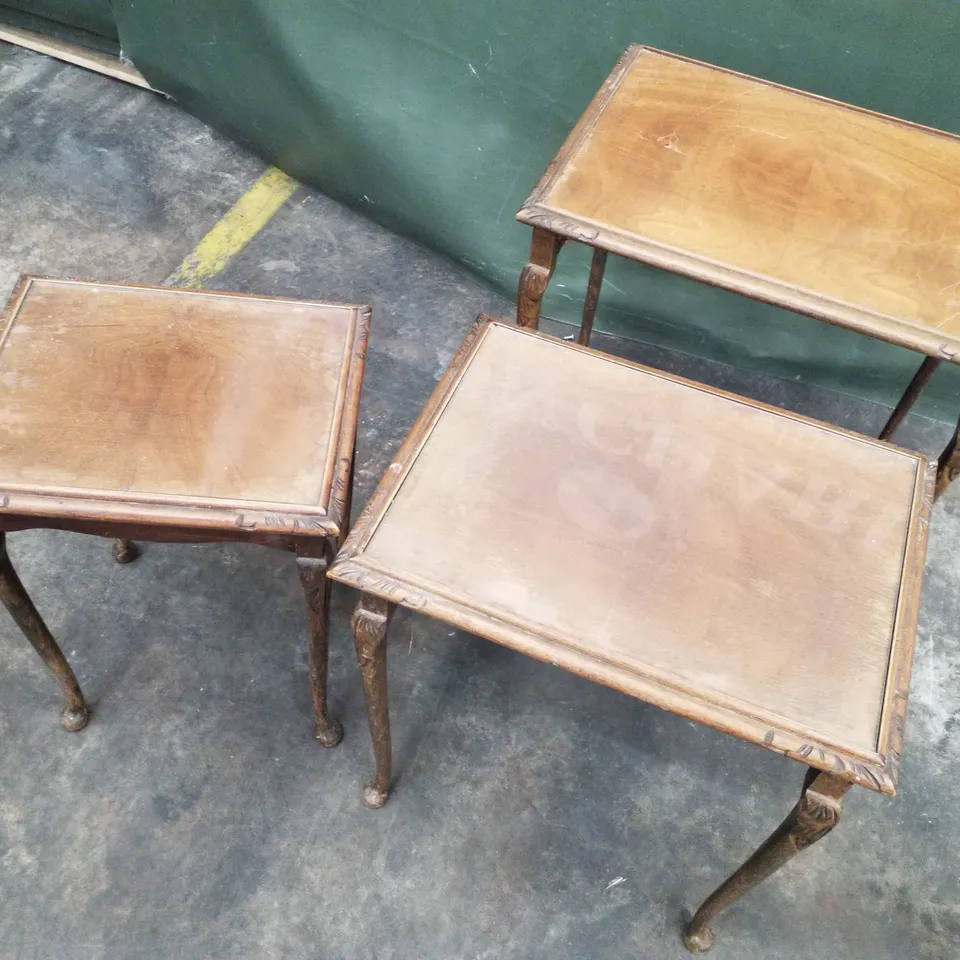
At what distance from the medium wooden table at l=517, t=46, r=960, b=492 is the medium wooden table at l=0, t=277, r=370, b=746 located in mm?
517

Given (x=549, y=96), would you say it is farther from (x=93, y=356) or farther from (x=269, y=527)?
(x=269, y=527)

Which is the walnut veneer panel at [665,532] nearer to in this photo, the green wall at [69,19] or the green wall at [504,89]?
the green wall at [504,89]

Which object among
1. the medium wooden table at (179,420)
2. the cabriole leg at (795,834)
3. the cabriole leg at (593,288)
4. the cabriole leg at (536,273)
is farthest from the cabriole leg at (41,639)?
the cabriole leg at (593,288)

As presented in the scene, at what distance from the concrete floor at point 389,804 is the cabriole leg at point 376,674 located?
0.07 m

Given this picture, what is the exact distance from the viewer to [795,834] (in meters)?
1.30

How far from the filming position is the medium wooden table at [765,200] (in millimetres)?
1578

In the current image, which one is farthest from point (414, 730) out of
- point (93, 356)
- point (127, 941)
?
point (93, 356)

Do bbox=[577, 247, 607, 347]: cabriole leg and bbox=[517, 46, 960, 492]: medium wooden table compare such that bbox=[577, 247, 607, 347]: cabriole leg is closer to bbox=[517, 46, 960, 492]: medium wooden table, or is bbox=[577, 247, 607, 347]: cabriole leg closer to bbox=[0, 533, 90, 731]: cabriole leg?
bbox=[517, 46, 960, 492]: medium wooden table

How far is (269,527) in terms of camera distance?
4.45ft

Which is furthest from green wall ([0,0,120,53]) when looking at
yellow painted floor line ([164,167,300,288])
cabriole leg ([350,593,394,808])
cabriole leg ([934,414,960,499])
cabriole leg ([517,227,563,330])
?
cabriole leg ([934,414,960,499])

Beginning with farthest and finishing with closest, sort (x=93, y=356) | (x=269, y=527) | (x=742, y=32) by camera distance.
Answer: (x=742, y=32)
(x=93, y=356)
(x=269, y=527)

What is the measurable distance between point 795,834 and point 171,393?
4.08 feet

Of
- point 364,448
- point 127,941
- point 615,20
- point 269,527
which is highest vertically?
point 615,20

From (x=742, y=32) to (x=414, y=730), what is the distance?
183 cm
